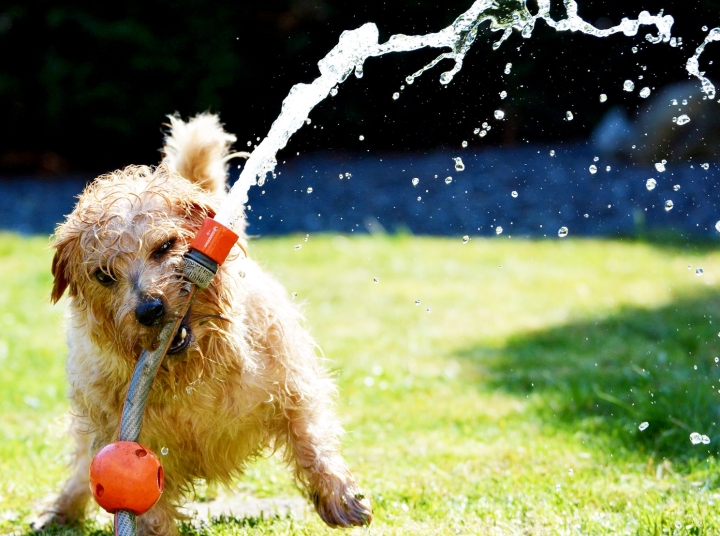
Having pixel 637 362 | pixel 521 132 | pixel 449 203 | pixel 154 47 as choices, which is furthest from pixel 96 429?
pixel 521 132

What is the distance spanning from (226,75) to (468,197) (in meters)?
3.59

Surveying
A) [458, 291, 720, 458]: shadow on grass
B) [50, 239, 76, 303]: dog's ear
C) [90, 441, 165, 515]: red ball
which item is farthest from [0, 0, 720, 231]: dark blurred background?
[90, 441, 165, 515]: red ball

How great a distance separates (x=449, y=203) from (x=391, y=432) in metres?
7.13

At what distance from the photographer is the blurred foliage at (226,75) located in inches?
475

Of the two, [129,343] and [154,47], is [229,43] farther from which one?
[129,343]

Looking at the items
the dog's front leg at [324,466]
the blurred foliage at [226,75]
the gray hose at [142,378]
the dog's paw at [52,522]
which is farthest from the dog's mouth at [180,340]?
Answer: the blurred foliage at [226,75]

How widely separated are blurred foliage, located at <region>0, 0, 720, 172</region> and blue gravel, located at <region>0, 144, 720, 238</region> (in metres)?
0.59

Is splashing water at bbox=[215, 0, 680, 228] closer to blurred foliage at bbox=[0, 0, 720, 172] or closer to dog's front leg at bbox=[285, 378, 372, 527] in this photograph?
dog's front leg at bbox=[285, 378, 372, 527]

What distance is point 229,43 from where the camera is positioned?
41.7 ft

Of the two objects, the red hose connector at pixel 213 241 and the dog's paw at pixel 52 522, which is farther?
the dog's paw at pixel 52 522

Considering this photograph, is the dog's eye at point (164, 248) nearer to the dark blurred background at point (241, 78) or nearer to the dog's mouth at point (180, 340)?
the dog's mouth at point (180, 340)

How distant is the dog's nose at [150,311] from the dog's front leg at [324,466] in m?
0.75

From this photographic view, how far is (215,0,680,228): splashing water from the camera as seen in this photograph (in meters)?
3.38

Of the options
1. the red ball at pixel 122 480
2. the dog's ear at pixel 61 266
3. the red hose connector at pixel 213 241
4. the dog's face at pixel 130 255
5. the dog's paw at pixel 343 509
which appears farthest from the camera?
the dog's ear at pixel 61 266
